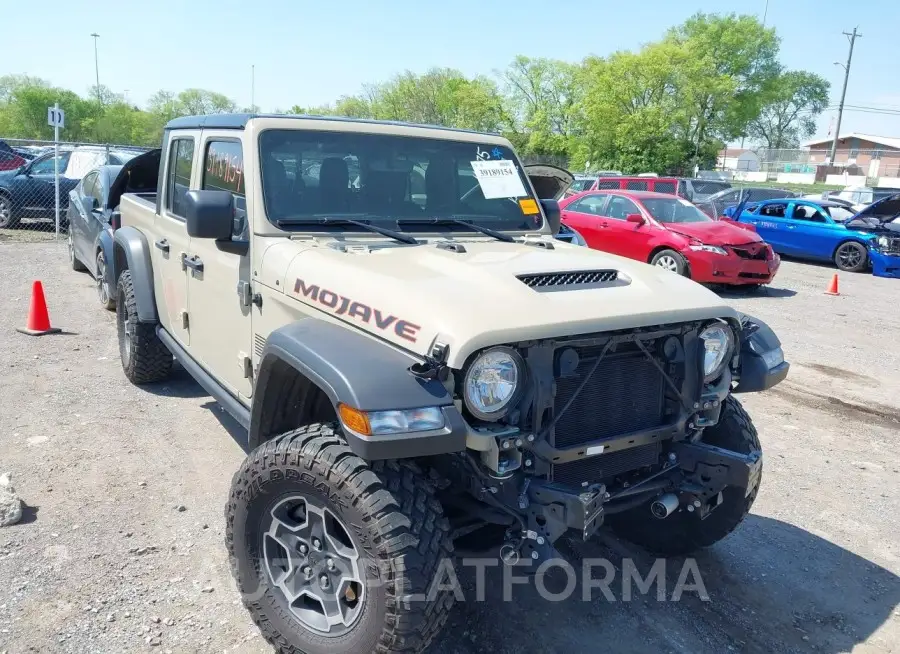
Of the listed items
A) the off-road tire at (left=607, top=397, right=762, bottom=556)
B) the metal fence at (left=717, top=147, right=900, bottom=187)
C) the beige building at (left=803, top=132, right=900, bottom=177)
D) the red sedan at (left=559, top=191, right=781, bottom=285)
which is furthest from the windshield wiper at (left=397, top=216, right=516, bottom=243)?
the beige building at (left=803, top=132, right=900, bottom=177)

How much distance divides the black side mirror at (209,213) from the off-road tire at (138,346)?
218 cm

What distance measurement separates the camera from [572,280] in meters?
3.14

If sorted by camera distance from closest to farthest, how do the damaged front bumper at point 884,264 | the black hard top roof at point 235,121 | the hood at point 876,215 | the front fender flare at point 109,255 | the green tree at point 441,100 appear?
1. the black hard top roof at point 235,121
2. the front fender flare at point 109,255
3. the hood at point 876,215
4. the damaged front bumper at point 884,264
5. the green tree at point 441,100

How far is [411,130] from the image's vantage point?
4152mm

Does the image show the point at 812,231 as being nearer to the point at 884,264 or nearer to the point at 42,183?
the point at 884,264

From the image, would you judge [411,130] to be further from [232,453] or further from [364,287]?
[232,453]

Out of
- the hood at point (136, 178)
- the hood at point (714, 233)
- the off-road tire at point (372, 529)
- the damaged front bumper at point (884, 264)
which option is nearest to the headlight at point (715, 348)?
the off-road tire at point (372, 529)

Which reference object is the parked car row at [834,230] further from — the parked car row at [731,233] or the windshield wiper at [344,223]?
the windshield wiper at [344,223]

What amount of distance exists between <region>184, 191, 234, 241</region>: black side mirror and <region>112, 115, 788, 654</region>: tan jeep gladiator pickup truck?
14mm

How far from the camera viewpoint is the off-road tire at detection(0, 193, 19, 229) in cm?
1475

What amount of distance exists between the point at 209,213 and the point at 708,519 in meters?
2.82

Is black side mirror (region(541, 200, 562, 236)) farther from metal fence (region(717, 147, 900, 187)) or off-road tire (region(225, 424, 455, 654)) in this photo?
metal fence (region(717, 147, 900, 187))

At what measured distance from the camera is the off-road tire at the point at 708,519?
11.3ft

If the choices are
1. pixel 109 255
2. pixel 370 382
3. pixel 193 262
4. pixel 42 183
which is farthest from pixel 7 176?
pixel 370 382
